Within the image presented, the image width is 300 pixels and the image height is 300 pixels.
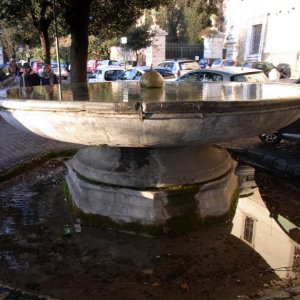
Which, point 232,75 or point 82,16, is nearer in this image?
point 232,75

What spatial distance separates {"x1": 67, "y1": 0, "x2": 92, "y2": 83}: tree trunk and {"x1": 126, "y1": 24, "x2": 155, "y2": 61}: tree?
87.0 ft

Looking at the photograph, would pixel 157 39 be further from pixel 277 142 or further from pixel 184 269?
pixel 184 269

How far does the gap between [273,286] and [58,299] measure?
5.18 ft

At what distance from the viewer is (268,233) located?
3.95 metres

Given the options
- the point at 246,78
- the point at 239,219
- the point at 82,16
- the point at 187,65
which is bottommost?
the point at 187,65

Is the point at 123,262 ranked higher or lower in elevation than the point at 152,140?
lower

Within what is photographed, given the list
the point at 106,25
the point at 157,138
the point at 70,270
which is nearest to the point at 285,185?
the point at 157,138

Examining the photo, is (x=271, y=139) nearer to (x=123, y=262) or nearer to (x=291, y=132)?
(x=291, y=132)

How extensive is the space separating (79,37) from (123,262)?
7.83 m

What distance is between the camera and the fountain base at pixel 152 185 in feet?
12.9

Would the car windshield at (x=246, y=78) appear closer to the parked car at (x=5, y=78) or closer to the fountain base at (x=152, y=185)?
the fountain base at (x=152, y=185)

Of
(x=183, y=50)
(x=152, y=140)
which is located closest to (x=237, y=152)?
(x=152, y=140)

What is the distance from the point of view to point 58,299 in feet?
9.45

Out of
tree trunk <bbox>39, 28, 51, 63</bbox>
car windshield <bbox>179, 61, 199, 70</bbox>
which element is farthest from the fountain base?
car windshield <bbox>179, 61, 199, 70</bbox>
